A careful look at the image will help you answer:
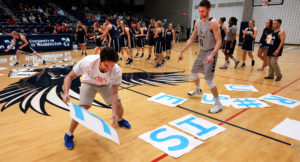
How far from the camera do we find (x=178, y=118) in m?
3.39

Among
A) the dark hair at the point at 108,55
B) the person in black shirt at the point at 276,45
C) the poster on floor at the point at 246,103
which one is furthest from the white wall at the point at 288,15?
the dark hair at the point at 108,55

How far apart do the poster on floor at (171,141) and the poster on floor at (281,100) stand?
2.58 m

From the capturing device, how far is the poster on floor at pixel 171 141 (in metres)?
2.48

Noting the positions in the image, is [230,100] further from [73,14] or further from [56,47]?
[73,14]

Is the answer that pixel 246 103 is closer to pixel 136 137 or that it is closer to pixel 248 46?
pixel 136 137

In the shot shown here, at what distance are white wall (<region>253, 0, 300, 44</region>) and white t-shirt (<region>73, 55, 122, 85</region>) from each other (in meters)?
19.5

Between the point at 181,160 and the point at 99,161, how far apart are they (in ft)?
3.27

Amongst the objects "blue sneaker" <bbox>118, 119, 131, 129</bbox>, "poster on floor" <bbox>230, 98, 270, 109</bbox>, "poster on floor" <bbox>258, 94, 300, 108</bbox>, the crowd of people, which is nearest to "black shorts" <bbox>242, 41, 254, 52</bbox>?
the crowd of people

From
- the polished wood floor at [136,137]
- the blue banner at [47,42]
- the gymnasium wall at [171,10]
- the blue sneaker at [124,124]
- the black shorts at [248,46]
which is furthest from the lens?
the gymnasium wall at [171,10]

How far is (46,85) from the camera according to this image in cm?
514

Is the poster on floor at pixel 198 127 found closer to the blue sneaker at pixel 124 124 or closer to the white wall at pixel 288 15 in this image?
the blue sneaker at pixel 124 124

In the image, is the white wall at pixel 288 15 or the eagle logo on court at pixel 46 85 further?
the white wall at pixel 288 15

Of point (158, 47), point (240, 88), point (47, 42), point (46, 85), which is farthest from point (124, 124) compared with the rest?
point (47, 42)

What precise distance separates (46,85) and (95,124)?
3984mm
